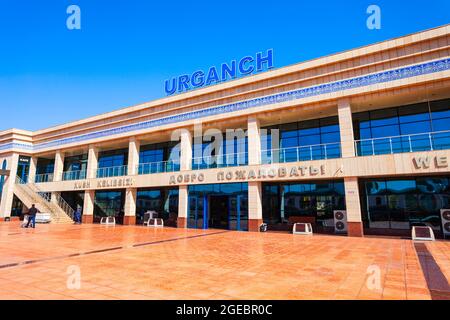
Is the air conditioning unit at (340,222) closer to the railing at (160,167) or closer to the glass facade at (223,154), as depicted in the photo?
the glass facade at (223,154)

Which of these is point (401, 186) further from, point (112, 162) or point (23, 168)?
point (23, 168)

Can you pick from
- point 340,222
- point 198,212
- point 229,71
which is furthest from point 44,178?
point 340,222

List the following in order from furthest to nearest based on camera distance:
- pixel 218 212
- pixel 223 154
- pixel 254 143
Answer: pixel 223 154 < pixel 218 212 < pixel 254 143

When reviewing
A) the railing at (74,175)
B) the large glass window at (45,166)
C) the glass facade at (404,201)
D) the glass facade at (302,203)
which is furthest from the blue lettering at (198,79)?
the large glass window at (45,166)

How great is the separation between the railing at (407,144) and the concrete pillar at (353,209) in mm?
2391

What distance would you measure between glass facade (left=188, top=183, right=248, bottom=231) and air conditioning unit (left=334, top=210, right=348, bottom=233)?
647cm

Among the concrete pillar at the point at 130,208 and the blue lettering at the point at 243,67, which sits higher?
the blue lettering at the point at 243,67

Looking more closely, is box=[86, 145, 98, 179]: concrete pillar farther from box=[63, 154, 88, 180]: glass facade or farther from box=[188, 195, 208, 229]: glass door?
box=[188, 195, 208, 229]: glass door

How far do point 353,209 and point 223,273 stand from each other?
12.2 metres

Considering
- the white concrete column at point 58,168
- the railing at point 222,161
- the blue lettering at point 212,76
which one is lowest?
the railing at point 222,161

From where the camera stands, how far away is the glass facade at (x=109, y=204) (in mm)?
31953

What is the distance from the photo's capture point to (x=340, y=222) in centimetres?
1900

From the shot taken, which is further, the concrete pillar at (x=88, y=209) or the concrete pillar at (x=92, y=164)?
the concrete pillar at (x=92, y=164)

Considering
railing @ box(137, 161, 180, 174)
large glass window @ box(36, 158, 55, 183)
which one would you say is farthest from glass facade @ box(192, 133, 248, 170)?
large glass window @ box(36, 158, 55, 183)
